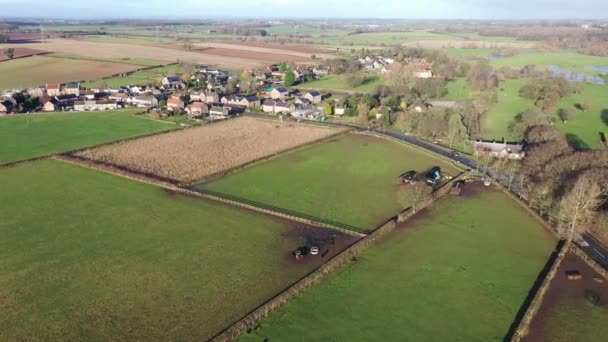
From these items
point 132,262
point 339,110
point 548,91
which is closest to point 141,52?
point 339,110

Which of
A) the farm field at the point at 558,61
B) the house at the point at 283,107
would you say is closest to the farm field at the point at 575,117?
the house at the point at 283,107

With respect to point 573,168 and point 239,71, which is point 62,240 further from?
point 239,71

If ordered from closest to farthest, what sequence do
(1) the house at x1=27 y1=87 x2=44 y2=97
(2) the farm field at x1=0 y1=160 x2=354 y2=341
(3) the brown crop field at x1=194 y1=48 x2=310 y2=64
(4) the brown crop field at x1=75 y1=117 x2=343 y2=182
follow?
(2) the farm field at x1=0 y1=160 x2=354 y2=341
(4) the brown crop field at x1=75 y1=117 x2=343 y2=182
(1) the house at x1=27 y1=87 x2=44 y2=97
(3) the brown crop field at x1=194 y1=48 x2=310 y2=64

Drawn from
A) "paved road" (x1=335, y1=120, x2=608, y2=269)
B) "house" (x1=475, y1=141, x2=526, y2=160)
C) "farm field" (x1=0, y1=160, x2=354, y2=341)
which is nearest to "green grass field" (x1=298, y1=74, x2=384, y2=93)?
"paved road" (x1=335, y1=120, x2=608, y2=269)

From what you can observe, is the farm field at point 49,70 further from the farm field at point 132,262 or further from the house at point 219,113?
the farm field at point 132,262

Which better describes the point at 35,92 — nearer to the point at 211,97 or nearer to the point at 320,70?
the point at 211,97

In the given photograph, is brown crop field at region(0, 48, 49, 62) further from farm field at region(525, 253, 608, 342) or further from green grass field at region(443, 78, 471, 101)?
farm field at region(525, 253, 608, 342)

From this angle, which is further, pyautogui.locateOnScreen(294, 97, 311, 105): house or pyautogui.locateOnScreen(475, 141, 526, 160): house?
pyautogui.locateOnScreen(294, 97, 311, 105): house
